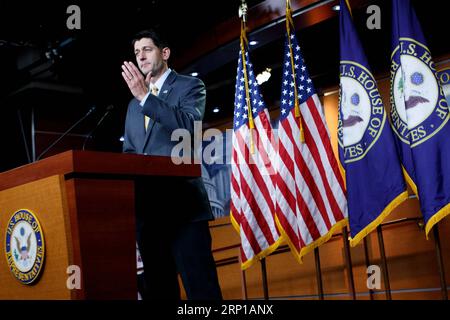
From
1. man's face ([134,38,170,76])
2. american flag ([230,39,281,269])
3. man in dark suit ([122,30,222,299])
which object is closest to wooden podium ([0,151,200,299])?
man in dark suit ([122,30,222,299])

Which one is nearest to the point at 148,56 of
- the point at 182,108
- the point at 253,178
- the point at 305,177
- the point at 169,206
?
the point at 182,108

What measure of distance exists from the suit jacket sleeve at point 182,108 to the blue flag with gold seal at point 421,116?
1.45 meters

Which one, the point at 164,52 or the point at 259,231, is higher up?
the point at 164,52

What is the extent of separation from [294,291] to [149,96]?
4829 millimetres

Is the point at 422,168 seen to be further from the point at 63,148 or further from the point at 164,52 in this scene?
the point at 63,148

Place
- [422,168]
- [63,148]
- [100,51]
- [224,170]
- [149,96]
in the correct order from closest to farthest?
[149,96] → [422,168] → [100,51] → [224,170] → [63,148]

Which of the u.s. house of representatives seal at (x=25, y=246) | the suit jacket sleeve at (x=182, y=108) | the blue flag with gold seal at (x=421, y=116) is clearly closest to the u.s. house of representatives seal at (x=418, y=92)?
the blue flag with gold seal at (x=421, y=116)

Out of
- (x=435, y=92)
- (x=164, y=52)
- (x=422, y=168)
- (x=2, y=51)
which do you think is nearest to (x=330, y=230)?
(x=422, y=168)

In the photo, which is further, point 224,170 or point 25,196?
point 224,170

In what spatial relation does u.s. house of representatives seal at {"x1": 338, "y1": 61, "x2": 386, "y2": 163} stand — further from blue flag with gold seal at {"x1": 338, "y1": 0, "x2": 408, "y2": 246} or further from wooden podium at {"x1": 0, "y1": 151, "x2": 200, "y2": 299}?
wooden podium at {"x1": 0, "y1": 151, "x2": 200, "y2": 299}

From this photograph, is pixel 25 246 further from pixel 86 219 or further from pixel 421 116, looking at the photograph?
pixel 421 116

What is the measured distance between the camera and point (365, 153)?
11.8 ft

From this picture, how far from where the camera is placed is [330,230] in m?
3.92

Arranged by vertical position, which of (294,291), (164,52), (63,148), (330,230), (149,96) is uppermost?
(63,148)
